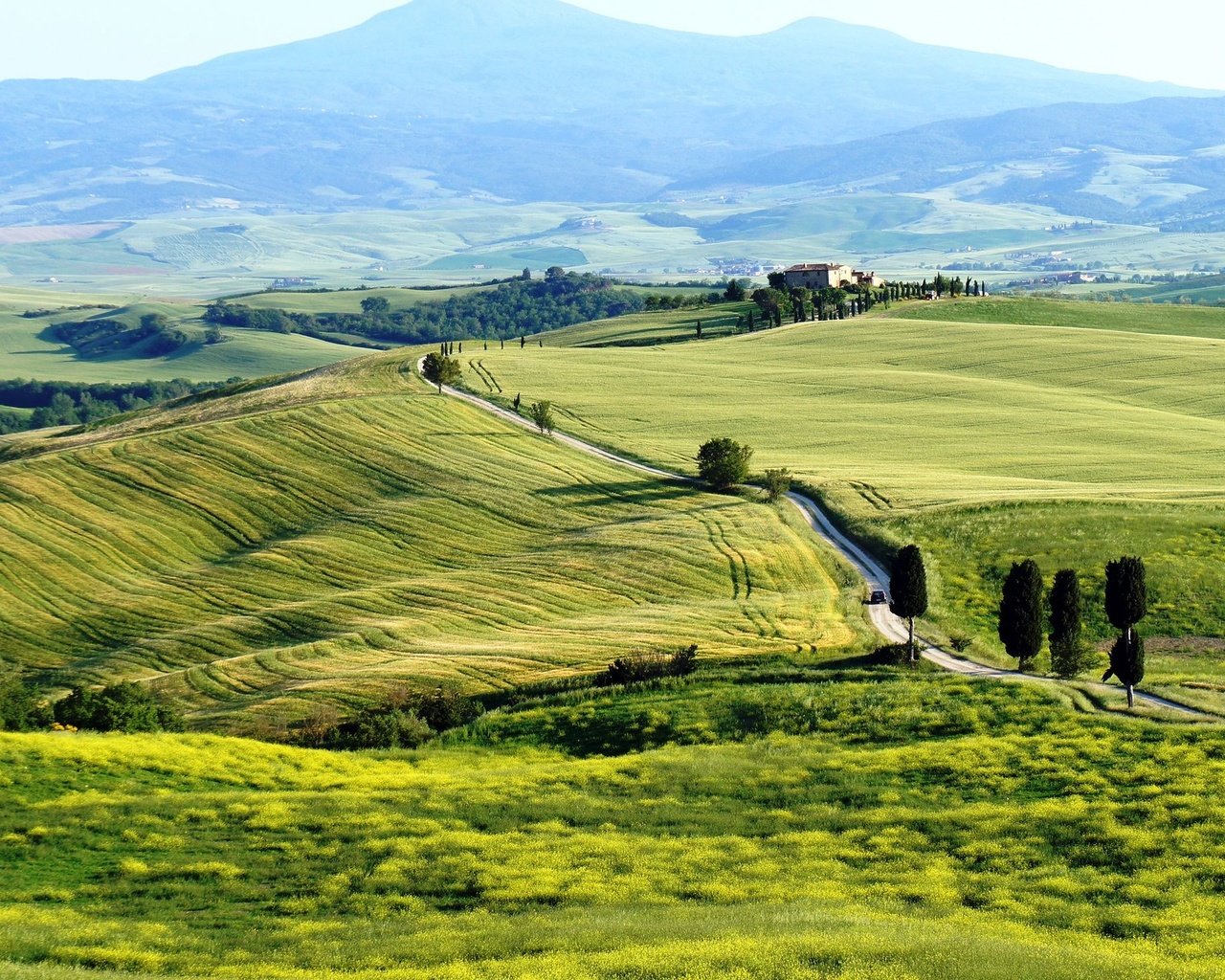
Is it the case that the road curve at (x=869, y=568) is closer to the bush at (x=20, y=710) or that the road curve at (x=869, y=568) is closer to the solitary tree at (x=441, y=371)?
the solitary tree at (x=441, y=371)

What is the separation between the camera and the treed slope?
64.7 m

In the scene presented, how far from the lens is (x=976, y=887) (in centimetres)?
3469

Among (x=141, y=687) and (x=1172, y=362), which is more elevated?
(x=1172, y=362)

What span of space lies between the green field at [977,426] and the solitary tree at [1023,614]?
3.51m

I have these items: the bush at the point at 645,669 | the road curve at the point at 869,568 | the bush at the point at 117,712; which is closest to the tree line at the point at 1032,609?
the road curve at the point at 869,568

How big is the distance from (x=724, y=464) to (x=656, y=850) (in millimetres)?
55560

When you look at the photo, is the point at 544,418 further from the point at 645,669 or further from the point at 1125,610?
the point at 1125,610

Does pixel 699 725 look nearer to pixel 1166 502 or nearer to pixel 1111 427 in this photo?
pixel 1166 502

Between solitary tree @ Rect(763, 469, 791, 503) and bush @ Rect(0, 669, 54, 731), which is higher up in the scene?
solitary tree @ Rect(763, 469, 791, 503)

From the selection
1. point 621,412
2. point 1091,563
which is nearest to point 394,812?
point 1091,563

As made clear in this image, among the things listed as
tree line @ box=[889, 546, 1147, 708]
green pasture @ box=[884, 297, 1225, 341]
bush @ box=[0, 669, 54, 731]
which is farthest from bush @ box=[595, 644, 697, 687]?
green pasture @ box=[884, 297, 1225, 341]

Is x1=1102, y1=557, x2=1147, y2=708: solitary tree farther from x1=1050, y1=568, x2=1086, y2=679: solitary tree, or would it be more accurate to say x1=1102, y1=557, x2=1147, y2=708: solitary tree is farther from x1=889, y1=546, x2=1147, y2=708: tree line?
x1=1050, y1=568, x2=1086, y2=679: solitary tree

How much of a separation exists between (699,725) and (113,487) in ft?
185

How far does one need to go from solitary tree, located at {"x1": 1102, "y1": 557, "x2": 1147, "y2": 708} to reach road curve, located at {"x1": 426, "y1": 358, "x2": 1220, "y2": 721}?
3.39 ft
